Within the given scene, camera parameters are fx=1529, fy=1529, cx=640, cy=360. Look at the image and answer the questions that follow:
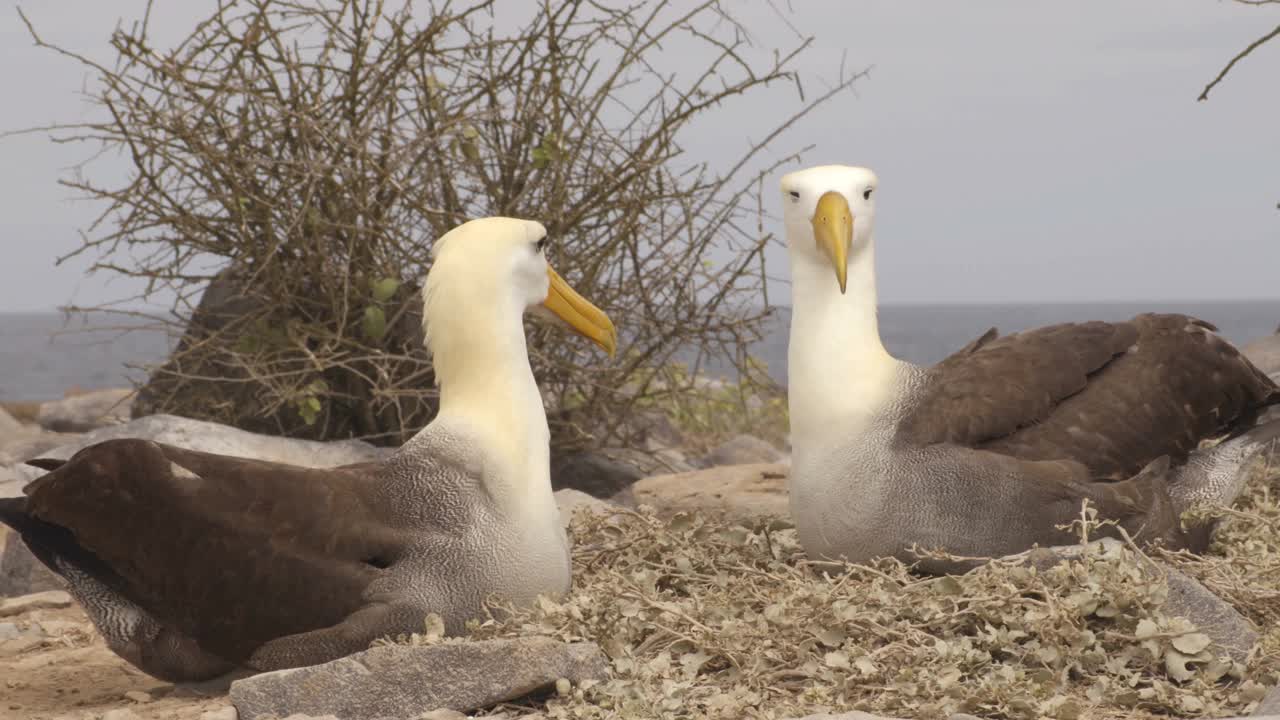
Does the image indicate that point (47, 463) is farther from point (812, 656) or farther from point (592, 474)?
point (592, 474)

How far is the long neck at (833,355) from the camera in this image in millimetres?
5129

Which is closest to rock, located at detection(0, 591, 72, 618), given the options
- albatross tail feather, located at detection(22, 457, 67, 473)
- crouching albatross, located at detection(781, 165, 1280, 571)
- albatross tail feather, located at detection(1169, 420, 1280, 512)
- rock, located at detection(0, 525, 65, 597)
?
rock, located at detection(0, 525, 65, 597)

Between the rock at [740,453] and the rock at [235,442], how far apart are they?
10.7 feet

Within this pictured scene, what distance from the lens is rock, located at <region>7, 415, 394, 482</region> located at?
275 inches

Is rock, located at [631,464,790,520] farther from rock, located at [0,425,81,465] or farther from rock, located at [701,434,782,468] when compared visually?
rock, located at [0,425,81,465]

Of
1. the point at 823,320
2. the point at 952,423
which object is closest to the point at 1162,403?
the point at 952,423

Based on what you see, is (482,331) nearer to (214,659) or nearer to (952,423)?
(214,659)

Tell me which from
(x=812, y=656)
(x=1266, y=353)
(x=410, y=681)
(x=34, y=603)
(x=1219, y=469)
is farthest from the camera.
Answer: (x=1266, y=353)

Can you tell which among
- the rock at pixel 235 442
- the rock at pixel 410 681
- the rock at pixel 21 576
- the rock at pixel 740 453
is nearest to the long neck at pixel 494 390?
the rock at pixel 410 681

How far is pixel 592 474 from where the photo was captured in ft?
27.5

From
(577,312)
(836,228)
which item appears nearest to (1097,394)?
(836,228)

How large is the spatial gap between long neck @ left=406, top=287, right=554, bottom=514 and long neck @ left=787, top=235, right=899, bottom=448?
0.93m

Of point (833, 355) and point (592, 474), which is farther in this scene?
point (592, 474)

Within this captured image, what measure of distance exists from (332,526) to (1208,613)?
2.53 metres
